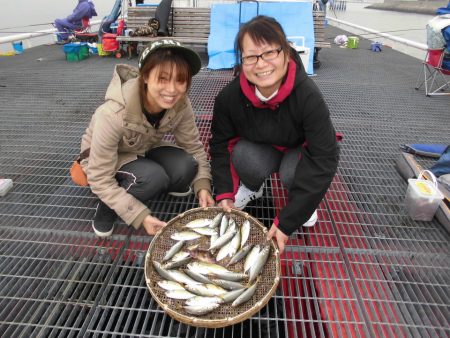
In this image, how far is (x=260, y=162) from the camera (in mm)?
2334

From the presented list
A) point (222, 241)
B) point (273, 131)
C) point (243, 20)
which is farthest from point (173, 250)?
point (243, 20)

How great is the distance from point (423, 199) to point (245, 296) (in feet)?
5.37

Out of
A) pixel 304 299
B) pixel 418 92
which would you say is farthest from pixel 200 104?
pixel 418 92

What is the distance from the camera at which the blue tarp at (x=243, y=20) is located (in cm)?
634

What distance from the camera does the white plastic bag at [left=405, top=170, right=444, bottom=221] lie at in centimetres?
236

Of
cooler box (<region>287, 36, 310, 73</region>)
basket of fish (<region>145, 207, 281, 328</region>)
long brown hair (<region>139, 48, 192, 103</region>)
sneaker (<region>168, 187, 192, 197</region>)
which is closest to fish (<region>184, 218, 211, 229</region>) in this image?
basket of fish (<region>145, 207, 281, 328</region>)

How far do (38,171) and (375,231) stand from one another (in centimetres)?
304

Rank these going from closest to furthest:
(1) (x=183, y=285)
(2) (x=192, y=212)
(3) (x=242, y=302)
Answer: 1. (3) (x=242, y=302)
2. (1) (x=183, y=285)
3. (2) (x=192, y=212)

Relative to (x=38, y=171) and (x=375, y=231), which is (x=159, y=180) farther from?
(x=375, y=231)

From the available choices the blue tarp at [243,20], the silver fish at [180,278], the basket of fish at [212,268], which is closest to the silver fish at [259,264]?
the basket of fish at [212,268]

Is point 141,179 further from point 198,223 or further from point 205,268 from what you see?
point 205,268

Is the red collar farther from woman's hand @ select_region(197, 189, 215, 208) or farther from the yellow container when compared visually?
the yellow container

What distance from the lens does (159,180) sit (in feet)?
7.47

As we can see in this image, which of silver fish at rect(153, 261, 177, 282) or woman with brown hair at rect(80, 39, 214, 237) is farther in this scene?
woman with brown hair at rect(80, 39, 214, 237)
